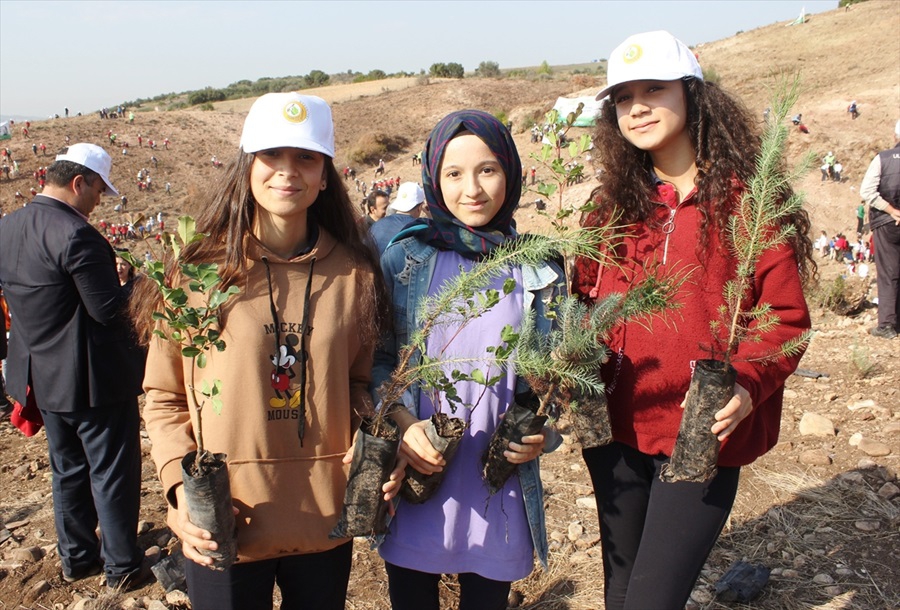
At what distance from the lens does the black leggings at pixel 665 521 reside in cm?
193

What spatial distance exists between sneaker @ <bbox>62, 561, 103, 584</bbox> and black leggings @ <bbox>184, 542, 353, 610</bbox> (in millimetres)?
2099

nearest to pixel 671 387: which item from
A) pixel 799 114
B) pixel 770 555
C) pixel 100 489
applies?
pixel 770 555

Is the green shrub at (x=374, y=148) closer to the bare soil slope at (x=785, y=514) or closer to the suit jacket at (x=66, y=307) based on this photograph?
the bare soil slope at (x=785, y=514)

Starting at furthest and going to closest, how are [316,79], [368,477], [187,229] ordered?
[316,79] < [368,477] < [187,229]

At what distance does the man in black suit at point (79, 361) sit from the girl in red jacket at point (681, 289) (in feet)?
8.19

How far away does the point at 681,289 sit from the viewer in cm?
195

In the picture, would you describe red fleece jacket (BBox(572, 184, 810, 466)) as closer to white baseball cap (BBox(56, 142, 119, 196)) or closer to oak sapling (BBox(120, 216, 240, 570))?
oak sapling (BBox(120, 216, 240, 570))

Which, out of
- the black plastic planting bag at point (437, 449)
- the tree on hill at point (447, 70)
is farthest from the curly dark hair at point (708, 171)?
the tree on hill at point (447, 70)

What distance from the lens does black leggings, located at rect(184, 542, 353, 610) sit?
189 centimetres

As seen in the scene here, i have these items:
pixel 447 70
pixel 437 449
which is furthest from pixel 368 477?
pixel 447 70

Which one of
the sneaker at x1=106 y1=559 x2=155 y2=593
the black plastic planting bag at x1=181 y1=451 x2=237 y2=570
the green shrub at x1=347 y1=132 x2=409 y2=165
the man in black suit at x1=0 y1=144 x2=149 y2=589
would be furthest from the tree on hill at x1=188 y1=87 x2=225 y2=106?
the black plastic planting bag at x1=181 y1=451 x2=237 y2=570

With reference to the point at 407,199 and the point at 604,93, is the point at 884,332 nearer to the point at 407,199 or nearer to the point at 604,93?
the point at 407,199

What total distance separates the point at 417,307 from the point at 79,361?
2.20 m

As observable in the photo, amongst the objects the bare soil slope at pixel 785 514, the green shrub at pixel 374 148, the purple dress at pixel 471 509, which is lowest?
the bare soil slope at pixel 785 514
